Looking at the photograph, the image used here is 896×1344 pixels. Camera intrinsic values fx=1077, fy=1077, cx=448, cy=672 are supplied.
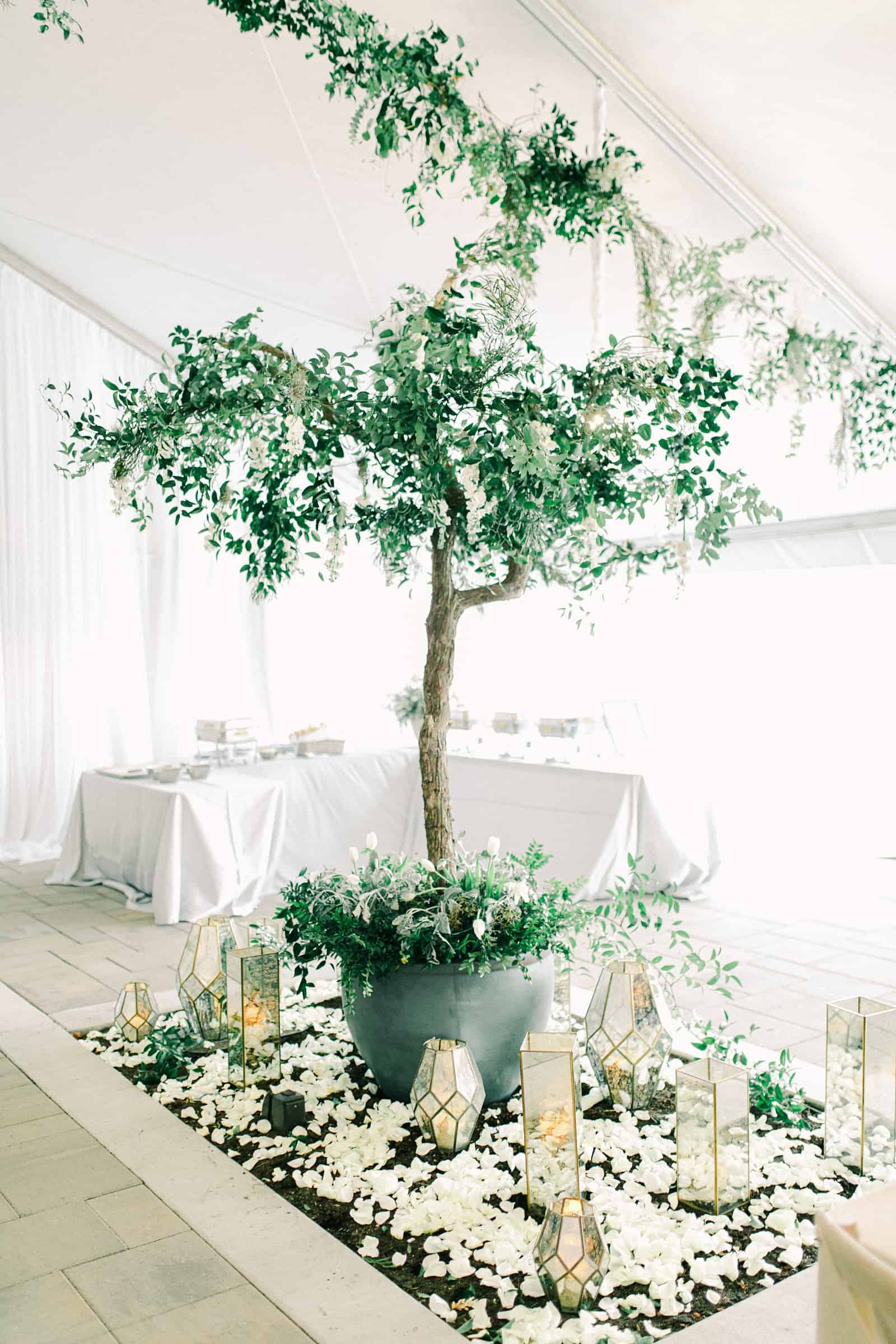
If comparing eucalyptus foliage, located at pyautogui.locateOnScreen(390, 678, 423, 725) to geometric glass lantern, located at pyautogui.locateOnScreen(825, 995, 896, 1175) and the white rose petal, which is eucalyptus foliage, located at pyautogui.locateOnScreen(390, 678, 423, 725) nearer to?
geometric glass lantern, located at pyautogui.locateOnScreen(825, 995, 896, 1175)

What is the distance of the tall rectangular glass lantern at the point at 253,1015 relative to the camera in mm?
2658

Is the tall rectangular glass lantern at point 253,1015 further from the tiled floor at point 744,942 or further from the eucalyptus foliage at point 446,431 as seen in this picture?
the eucalyptus foliage at point 446,431

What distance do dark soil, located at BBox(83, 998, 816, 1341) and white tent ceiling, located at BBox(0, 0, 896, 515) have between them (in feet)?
9.17

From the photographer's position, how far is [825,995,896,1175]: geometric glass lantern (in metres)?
2.15

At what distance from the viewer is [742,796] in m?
7.63

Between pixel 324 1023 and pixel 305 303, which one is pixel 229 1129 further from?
pixel 305 303

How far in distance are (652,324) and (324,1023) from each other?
2.56 metres

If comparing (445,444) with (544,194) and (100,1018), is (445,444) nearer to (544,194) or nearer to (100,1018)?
(544,194)

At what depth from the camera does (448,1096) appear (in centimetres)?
226

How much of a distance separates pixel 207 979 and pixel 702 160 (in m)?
3.16

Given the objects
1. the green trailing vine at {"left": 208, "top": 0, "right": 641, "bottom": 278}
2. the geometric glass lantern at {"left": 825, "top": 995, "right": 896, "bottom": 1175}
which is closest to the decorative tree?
the green trailing vine at {"left": 208, "top": 0, "right": 641, "bottom": 278}

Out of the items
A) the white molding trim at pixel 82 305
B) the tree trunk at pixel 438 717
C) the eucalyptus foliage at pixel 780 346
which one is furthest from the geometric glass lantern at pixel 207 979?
the white molding trim at pixel 82 305

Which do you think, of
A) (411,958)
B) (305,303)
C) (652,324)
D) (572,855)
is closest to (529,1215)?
(411,958)

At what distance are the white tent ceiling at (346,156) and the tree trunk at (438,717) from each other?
4.99 ft
